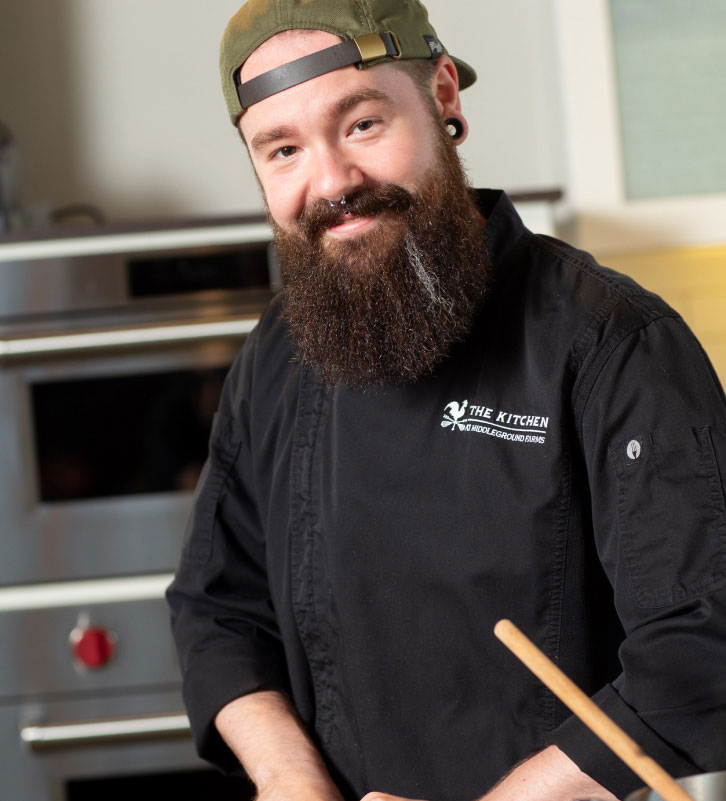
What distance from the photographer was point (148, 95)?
2.00m

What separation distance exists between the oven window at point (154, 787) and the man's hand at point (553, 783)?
99 centimetres

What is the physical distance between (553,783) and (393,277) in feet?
1.35

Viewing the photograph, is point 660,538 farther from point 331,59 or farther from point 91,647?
point 91,647

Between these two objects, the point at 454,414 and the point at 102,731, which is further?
the point at 102,731

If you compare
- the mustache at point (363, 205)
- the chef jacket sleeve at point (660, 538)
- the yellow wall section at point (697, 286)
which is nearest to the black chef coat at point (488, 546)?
the chef jacket sleeve at point (660, 538)

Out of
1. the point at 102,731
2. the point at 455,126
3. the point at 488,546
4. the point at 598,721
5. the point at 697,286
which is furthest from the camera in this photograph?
the point at 697,286

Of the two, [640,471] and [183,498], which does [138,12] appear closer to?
[183,498]

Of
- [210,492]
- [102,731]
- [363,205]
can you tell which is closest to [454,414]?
[363,205]

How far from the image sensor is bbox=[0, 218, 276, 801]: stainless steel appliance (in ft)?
5.04

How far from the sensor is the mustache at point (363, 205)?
0.83 m

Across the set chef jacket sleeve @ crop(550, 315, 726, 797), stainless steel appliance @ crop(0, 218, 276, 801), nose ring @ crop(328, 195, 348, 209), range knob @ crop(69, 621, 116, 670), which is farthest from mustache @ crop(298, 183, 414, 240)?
range knob @ crop(69, 621, 116, 670)

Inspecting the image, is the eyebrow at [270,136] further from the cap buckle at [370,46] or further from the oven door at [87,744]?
the oven door at [87,744]

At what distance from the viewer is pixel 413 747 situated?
0.84 metres

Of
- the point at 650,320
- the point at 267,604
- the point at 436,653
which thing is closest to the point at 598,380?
the point at 650,320
